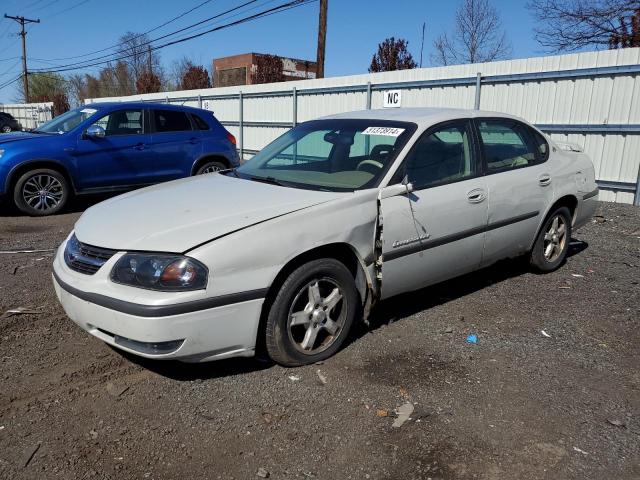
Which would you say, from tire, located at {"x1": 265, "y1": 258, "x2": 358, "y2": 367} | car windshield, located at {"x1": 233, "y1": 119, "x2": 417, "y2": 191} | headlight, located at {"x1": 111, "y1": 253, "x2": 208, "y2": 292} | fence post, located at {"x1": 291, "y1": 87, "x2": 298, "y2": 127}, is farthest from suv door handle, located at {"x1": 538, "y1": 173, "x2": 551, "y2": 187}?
fence post, located at {"x1": 291, "y1": 87, "x2": 298, "y2": 127}

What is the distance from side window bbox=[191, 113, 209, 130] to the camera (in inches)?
368

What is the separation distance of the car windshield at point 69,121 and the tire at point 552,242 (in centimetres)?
666

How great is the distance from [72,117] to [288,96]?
A: 8066mm

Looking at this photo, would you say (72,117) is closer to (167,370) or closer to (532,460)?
(167,370)

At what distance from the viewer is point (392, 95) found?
12.5 metres

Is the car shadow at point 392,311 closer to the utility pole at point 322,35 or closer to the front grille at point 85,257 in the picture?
the front grille at point 85,257

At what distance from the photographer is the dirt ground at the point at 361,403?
259cm

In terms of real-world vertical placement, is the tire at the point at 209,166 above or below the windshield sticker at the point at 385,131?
below

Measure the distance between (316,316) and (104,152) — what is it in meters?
6.15

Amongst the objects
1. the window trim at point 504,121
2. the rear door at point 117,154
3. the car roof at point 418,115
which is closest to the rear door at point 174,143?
the rear door at point 117,154

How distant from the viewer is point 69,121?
28.1 ft

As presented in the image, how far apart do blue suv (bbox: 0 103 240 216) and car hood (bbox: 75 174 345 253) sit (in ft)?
15.3

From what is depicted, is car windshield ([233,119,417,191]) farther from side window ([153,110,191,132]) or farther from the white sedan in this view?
side window ([153,110,191,132])

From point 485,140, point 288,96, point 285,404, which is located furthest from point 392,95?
point 285,404
